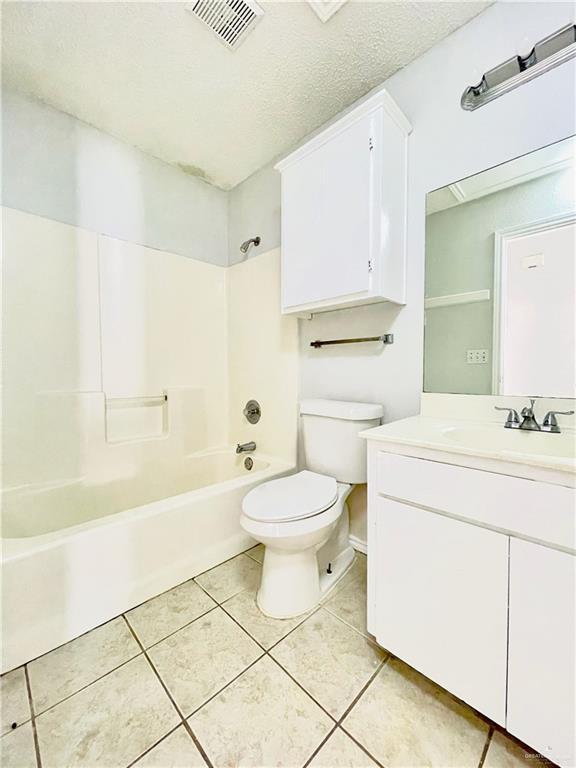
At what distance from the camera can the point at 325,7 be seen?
1201 mm

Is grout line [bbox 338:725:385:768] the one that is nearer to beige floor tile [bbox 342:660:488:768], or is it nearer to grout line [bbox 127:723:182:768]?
beige floor tile [bbox 342:660:488:768]

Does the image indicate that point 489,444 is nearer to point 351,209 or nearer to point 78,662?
point 351,209

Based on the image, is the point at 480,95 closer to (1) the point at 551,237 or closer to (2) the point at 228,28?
(1) the point at 551,237

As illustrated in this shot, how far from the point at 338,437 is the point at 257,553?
776mm

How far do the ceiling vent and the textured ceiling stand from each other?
0.11 feet

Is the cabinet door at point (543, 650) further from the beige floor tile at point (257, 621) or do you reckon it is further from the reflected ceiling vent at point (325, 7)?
the reflected ceiling vent at point (325, 7)

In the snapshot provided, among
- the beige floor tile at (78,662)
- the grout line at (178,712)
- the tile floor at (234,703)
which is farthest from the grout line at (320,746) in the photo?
the beige floor tile at (78,662)

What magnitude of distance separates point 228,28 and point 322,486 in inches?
76.2

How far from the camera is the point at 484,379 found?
124cm

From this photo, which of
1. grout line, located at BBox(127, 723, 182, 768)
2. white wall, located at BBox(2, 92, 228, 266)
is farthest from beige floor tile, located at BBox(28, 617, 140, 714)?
white wall, located at BBox(2, 92, 228, 266)

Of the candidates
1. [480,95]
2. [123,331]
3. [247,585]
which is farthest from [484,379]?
[123,331]

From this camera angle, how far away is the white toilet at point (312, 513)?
45.7 inches

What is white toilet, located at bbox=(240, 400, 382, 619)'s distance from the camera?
116 centimetres

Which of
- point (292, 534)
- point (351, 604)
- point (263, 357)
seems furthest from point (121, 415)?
point (351, 604)
